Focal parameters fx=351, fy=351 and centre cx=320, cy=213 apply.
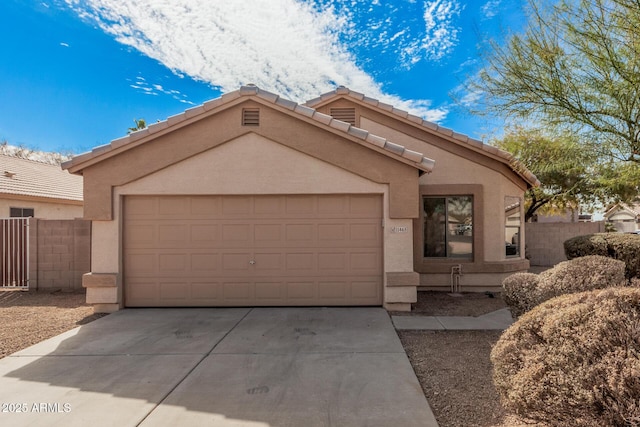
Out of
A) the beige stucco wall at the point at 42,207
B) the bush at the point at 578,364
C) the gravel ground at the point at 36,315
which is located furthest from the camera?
the beige stucco wall at the point at 42,207

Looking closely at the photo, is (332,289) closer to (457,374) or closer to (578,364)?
(457,374)

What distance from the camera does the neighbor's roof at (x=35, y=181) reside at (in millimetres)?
15430

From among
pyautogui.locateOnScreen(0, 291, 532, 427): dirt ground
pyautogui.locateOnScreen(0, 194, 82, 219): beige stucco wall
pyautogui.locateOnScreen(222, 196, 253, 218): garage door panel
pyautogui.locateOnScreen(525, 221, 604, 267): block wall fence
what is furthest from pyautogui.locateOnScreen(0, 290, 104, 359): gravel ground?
pyautogui.locateOnScreen(525, 221, 604, 267): block wall fence

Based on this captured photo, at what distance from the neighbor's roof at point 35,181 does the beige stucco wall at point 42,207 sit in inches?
15.0

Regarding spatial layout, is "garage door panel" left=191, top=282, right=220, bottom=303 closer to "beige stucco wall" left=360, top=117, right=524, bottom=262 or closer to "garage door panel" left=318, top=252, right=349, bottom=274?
"garage door panel" left=318, top=252, right=349, bottom=274

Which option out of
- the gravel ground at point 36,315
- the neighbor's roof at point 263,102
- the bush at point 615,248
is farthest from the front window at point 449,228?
the gravel ground at point 36,315

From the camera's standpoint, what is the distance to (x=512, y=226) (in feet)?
35.4


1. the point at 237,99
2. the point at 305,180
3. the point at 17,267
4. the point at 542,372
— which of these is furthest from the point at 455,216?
the point at 17,267

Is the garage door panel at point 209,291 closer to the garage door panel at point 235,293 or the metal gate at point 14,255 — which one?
the garage door panel at point 235,293

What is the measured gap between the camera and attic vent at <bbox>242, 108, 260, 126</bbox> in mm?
8281

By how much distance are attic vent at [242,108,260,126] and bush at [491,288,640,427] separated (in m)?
6.84

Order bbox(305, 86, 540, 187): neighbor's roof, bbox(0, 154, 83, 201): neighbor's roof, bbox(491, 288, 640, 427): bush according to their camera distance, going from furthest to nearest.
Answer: bbox(0, 154, 83, 201): neighbor's roof < bbox(305, 86, 540, 187): neighbor's roof < bbox(491, 288, 640, 427): bush

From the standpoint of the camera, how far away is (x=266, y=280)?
826 cm

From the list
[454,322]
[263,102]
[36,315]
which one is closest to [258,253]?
[263,102]
